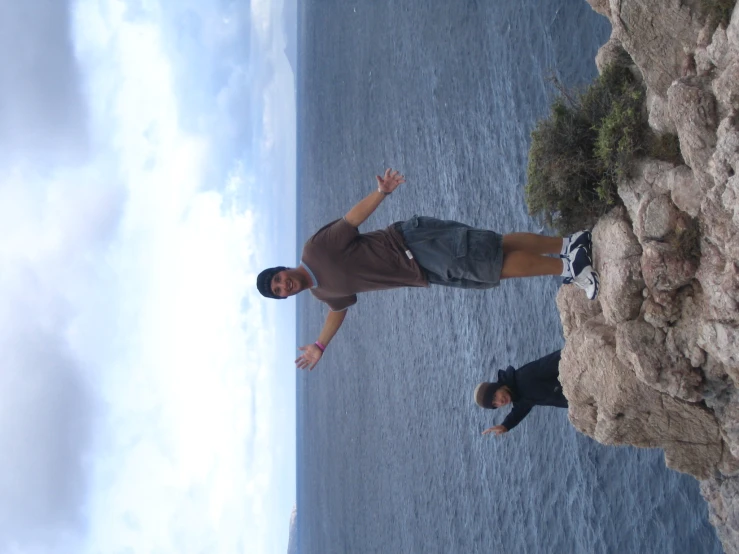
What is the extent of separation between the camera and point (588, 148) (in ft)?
9.42

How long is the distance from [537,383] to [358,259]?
1.47m

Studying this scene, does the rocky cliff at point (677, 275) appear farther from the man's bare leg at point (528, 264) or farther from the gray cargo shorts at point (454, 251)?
the gray cargo shorts at point (454, 251)

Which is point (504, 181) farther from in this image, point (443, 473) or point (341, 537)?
point (341, 537)

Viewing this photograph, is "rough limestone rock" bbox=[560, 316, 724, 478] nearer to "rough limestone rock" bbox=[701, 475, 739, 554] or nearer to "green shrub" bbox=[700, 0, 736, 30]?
"rough limestone rock" bbox=[701, 475, 739, 554]

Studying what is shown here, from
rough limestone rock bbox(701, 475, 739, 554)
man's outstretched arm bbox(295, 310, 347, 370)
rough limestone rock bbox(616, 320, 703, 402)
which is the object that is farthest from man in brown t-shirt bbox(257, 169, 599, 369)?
rough limestone rock bbox(701, 475, 739, 554)

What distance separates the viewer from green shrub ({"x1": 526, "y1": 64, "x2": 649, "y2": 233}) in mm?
2592

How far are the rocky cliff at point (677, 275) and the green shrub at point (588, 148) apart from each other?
0.09m

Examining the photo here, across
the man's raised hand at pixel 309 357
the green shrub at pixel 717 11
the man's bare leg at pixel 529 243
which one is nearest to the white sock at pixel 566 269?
the man's bare leg at pixel 529 243

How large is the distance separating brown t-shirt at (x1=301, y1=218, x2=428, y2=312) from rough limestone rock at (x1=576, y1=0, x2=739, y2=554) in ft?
3.28

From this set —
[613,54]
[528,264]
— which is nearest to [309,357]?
[528,264]

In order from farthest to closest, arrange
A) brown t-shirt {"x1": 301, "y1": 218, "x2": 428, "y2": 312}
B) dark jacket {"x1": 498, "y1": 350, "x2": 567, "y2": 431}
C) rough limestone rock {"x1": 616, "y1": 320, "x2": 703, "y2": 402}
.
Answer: dark jacket {"x1": 498, "y1": 350, "x2": 567, "y2": 431} → brown t-shirt {"x1": 301, "y1": 218, "x2": 428, "y2": 312} → rough limestone rock {"x1": 616, "y1": 320, "x2": 703, "y2": 402}

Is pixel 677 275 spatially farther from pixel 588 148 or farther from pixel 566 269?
pixel 588 148

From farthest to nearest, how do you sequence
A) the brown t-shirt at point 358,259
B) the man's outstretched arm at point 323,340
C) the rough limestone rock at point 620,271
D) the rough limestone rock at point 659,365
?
the man's outstretched arm at point 323,340 → the brown t-shirt at point 358,259 → the rough limestone rock at point 620,271 → the rough limestone rock at point 659,365

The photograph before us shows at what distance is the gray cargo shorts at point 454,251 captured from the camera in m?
3.03
